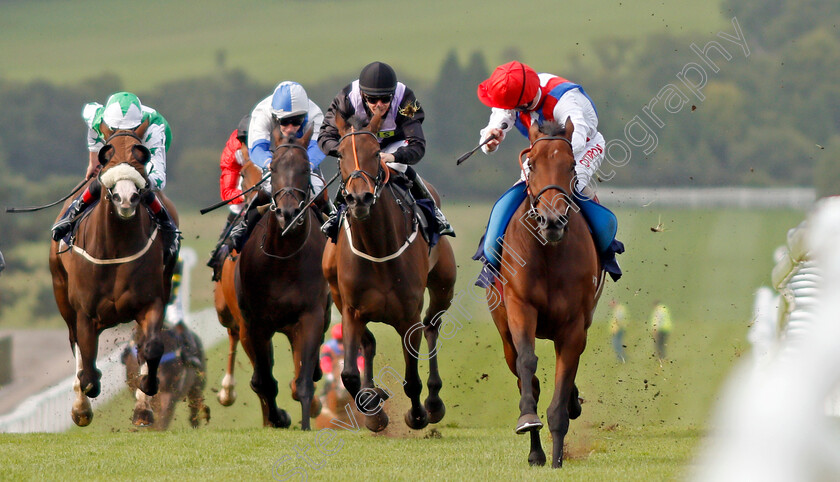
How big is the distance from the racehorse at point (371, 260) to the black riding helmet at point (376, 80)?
1.46ft

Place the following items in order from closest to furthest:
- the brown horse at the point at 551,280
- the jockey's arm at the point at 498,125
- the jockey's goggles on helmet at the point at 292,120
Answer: the brown horse at the point at 551,280 → the jockey's arm at the point at 498,125 → the jockey's goggles on helmet at the point at 292,120

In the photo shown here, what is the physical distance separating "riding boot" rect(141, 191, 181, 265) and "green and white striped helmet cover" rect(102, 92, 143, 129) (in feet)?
1.87

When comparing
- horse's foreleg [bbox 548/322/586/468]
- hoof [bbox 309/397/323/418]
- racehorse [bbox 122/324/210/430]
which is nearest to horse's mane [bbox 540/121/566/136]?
horse's foreleg [bbox 548/322/586/468]

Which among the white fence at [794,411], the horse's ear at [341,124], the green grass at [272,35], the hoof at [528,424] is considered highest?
the green grass at [272,35]

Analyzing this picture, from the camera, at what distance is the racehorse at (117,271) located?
8664mm

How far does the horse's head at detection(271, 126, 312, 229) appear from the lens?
8.63 meters

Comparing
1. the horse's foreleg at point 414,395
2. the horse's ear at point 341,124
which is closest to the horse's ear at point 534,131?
the horse's ear at point 341,124

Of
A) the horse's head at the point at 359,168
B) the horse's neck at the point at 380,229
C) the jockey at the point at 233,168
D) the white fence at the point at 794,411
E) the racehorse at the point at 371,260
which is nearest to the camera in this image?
the white fence at the point at 794,411

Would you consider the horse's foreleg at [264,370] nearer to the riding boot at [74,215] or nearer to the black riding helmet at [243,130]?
the riding boot at [74,215]

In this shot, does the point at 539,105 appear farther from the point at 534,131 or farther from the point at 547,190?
the point at 547,190

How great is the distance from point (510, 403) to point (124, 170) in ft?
33.7

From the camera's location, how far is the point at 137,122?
898 centimetres

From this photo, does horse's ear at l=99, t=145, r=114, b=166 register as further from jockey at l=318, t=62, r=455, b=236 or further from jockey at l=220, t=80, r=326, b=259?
jockey at l=318, t=62, r=455, b=236

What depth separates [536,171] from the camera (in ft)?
22.1
